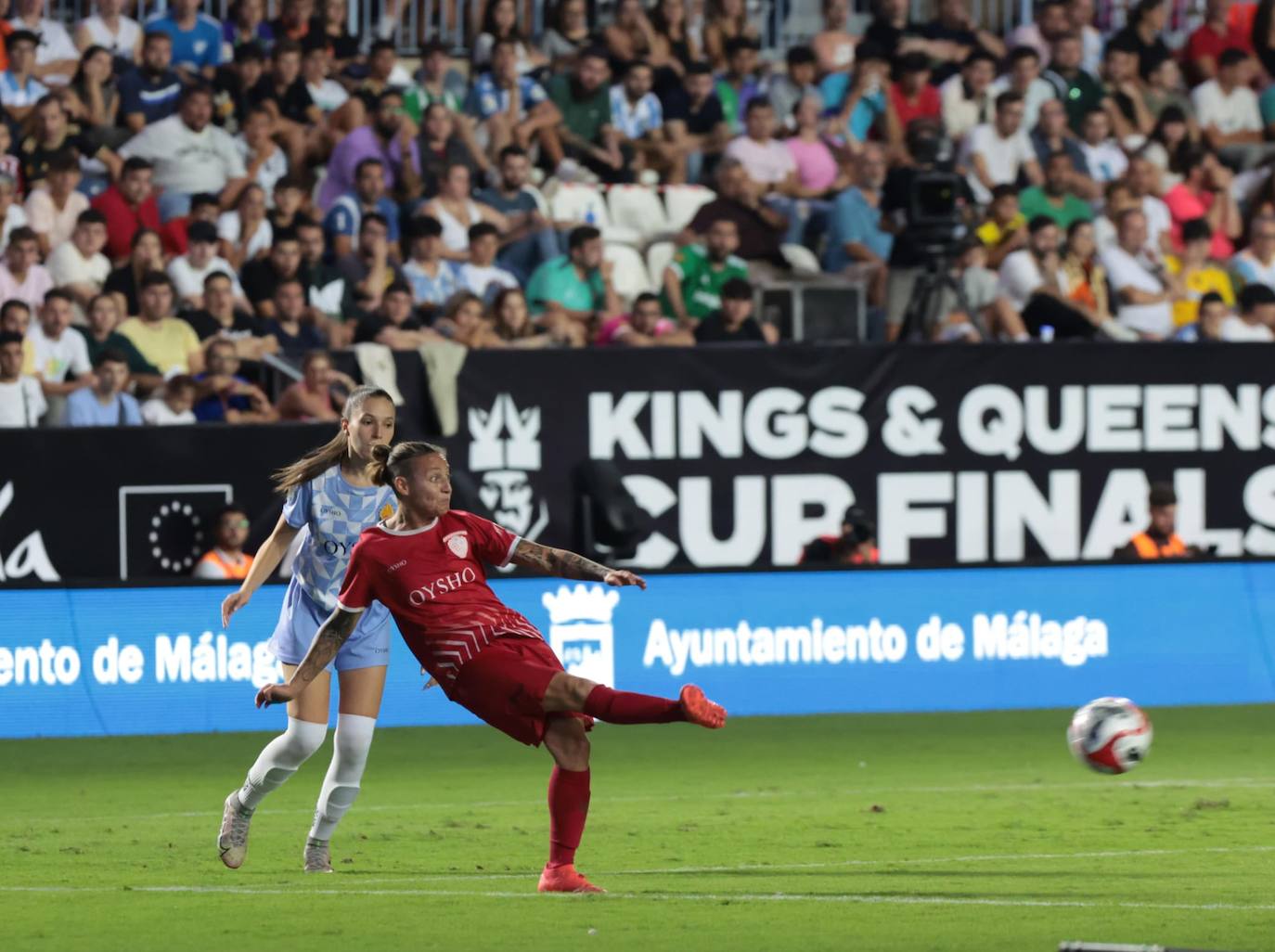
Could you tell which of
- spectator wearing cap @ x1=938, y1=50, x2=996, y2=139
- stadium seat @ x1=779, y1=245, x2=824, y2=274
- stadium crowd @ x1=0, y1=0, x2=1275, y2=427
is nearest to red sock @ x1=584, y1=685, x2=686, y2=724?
stadium crowd @ x1=0, y1=0, x2=1275, y2=427

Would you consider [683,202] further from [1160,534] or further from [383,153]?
[1160,534]

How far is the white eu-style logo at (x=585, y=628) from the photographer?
15.9m

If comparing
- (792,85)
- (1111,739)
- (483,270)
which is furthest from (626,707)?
(792,85)

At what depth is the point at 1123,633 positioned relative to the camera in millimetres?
16938

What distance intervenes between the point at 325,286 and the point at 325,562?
353 inches

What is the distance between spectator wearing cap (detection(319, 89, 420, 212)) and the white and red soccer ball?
11035 millimetres

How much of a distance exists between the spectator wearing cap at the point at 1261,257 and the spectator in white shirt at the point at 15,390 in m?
11.0

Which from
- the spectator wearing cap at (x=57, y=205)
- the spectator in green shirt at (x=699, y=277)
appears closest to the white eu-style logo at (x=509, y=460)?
the spectator in green shirt at (x=699, y=277)

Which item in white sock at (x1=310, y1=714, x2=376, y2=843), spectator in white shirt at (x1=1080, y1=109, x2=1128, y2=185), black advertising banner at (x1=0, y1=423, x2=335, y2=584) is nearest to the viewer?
white sock at (x1=310, y1=714, x2=376, y2=843)

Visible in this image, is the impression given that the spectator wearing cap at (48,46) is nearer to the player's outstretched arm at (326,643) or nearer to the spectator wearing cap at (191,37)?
the spectator wearing cap at (191,37)

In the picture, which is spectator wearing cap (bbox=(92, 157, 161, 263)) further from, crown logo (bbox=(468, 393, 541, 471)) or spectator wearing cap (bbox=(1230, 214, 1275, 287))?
spectator wearing cap (bbox=(1230, 214, 1275, 287))

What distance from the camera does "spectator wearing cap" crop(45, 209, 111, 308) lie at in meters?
17.8

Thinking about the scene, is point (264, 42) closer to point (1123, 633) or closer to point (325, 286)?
point (325, 286)

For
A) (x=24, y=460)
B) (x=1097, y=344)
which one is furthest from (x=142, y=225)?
(x=1097, y=344)
